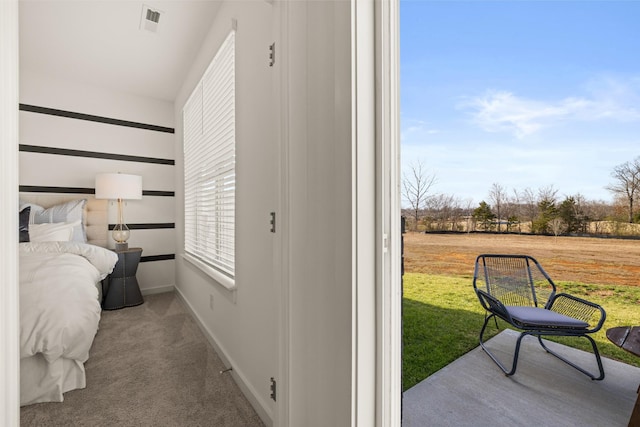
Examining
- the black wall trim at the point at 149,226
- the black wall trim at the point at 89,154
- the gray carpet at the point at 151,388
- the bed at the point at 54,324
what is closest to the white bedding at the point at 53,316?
the bed at the point at 54,324

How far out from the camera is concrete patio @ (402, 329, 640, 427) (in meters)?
0.97

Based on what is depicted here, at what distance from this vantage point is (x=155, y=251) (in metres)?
4.00

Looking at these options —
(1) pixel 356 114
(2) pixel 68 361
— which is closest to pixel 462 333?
(1) pixel 356 114

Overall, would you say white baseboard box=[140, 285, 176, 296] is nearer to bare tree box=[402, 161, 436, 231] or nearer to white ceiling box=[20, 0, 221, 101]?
white ceiling box=[20, 0, 221, 101]

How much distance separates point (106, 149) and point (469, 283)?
4195mm

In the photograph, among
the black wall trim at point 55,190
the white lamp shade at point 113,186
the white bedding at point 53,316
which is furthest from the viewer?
the white lamp shade at point 113,186

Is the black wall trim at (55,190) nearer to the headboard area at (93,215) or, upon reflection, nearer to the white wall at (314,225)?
the headboard area at (93,215)

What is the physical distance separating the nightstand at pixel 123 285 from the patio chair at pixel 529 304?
3.60 metres

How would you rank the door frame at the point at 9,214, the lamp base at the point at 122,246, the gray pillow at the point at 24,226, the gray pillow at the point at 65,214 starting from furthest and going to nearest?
the lamp base at the point at 122,246
the gray pillow at the point at 65,214
the gray pillow at the point at 24,226
the door frame at the point at 9,214

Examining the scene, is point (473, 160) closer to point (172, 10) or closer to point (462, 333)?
point (462, 333)

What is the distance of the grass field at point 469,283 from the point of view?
0.79 m

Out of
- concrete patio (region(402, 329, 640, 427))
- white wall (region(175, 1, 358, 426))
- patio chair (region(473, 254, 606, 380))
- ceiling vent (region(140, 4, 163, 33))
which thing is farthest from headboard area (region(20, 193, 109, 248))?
patio chair (region(473, 254, 606, 380))

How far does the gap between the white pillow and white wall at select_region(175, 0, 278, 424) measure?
6.62 feet

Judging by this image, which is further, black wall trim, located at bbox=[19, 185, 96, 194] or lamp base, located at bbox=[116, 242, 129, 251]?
lamp base, located at bbox=[116, 242, 129, 251]
